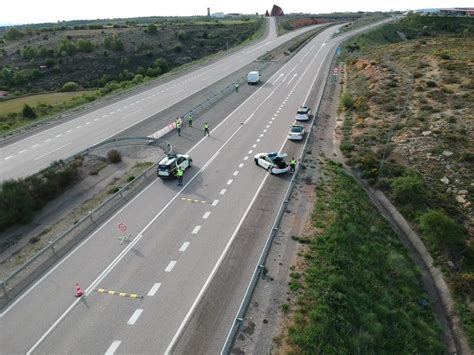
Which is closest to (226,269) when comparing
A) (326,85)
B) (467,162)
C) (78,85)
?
(467,162)

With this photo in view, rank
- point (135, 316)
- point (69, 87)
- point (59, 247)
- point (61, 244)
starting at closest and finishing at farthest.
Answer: point (135, 316)
point (59, 247)
point (61, 244)
point (69, 87)

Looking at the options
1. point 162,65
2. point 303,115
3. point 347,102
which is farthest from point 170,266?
point 162,65

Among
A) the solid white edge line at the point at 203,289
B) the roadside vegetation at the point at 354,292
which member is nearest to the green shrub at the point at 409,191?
the roadside vegetation at the point at 354,292

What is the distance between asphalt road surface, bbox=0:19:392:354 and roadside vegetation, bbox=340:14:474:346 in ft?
32.7

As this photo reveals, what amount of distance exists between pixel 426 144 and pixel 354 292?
22.0 meters

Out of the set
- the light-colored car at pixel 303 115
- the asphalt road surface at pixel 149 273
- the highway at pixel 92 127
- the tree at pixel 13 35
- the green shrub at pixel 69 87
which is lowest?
the green shrub at pixel 69 87

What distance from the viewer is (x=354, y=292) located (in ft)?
60.1

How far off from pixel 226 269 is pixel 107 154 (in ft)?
65.1

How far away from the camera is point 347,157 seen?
1324 inches

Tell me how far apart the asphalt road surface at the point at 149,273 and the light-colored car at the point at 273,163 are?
1.85 ft

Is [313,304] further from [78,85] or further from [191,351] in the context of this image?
[78,85]

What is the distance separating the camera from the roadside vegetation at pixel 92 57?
242 ft

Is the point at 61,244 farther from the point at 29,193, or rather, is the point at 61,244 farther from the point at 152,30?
the point at 152,30

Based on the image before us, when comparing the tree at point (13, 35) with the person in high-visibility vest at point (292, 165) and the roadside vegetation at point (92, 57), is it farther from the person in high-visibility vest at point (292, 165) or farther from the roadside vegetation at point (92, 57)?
the person in high-visibility vest at point (292, 165)
